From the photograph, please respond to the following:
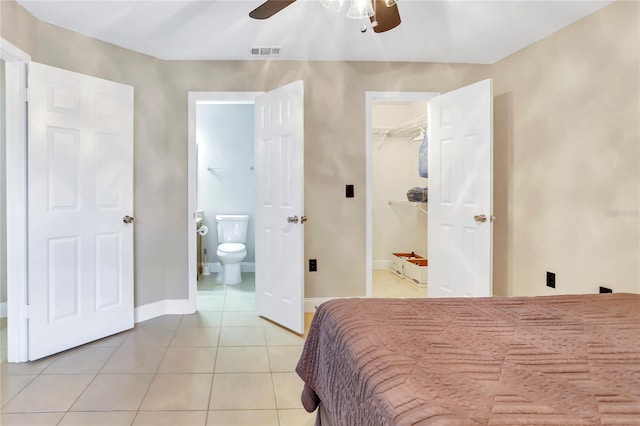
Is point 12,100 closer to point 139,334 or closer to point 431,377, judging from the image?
point 139,334

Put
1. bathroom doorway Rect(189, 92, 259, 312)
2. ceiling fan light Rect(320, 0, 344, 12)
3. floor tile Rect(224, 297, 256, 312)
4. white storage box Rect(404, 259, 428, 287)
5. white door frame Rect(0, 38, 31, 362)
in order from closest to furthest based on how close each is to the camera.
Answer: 1. ceiling fan light Rect(320, 0, 344, 12)
2. white door frame Rect(0, 38, 31, 362)
3. floor tile Rect(224, 297, 256, 312)
4. white storage box Rect(404, 259, 428, 287)
5. bathroom doorway Rect(189, 92, 259, 312)

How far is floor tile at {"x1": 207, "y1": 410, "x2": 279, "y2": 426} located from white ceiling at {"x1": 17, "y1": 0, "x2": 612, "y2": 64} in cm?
244

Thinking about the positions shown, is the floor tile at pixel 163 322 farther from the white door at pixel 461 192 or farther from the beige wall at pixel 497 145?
the white door at pixel 461 192

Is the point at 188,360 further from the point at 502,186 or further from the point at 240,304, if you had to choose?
the point at 502,186

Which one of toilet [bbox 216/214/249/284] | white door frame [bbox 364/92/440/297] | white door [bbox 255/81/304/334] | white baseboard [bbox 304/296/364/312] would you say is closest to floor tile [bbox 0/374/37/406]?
white door [bbox 255/81/304/334]

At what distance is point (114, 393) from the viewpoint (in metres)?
2.00

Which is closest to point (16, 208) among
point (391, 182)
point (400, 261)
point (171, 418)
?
point (171, 418)

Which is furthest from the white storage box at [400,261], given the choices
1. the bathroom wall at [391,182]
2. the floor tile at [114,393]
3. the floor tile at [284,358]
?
the floor tile at [114,393]

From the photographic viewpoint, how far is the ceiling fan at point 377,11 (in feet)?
5.67

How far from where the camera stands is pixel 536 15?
2.48 meters

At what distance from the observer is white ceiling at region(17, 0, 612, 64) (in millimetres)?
2352

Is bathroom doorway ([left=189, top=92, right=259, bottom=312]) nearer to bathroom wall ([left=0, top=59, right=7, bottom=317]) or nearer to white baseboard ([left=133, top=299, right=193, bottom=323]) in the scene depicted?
white baseboard ([left=133, top=299, right=193, bottom=323])

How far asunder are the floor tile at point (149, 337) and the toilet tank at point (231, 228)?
187 centimetres

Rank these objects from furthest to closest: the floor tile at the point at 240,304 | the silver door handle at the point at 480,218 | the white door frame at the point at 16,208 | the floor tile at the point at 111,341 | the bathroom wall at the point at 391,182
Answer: the bathroom wall at the point at 391,182, the floor tile at the point at 240,304, the silver door handle at the point at 480,218, the floor tile at the point at 111,341, the white door frame at the point at 16,208
